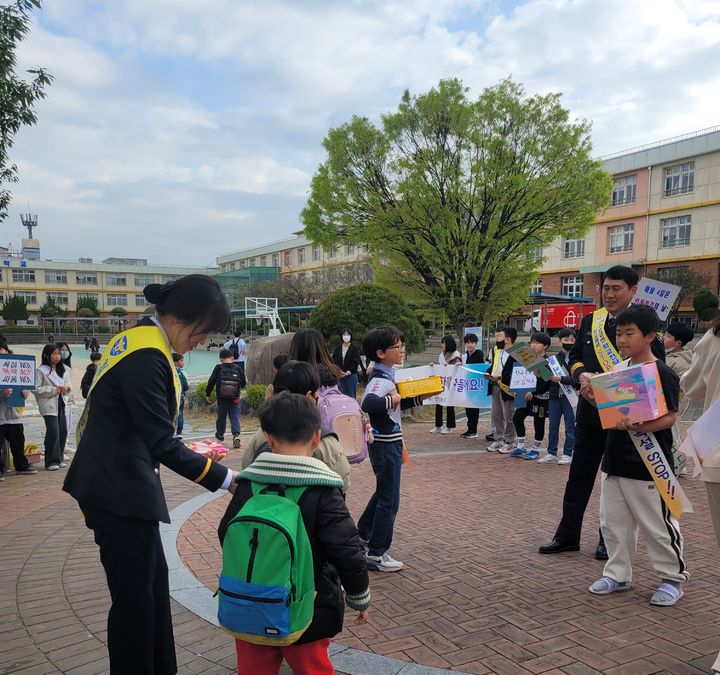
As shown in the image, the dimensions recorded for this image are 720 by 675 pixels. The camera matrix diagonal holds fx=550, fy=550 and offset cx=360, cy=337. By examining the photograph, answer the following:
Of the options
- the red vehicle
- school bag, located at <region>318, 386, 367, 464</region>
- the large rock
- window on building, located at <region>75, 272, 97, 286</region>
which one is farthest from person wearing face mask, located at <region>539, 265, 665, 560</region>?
window on building, located at <region>75, 272, 97, 286</region>

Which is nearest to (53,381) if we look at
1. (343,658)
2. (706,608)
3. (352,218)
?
(343,658)

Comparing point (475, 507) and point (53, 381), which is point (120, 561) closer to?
point (475, 507)

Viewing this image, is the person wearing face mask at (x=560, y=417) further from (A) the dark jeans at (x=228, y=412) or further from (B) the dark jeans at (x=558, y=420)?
(A) the dark jeans at (x=228, y=412)

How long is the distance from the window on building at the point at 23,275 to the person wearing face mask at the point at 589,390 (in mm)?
85225

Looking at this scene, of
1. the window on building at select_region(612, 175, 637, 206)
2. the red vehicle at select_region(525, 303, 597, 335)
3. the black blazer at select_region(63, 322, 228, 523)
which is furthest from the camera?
the window on building at select_region(612, 175, 637, 206)

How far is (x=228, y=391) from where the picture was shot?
914cm

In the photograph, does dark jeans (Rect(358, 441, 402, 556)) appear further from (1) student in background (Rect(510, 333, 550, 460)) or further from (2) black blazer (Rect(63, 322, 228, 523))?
(1) student in background (Rect(510, 333, 550, 460))

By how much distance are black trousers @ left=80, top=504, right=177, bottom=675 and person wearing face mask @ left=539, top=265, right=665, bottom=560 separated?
2.88 m

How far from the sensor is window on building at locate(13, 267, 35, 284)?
244 feet

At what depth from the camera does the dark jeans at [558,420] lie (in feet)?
25.1

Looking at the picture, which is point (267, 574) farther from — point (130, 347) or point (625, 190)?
point (625, 190)

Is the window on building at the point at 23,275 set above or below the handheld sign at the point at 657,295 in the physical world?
above

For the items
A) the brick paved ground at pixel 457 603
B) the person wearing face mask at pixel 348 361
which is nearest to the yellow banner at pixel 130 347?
the brick paved ground at pixel 457 603

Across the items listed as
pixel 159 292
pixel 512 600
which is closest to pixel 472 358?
pixel 512 600
